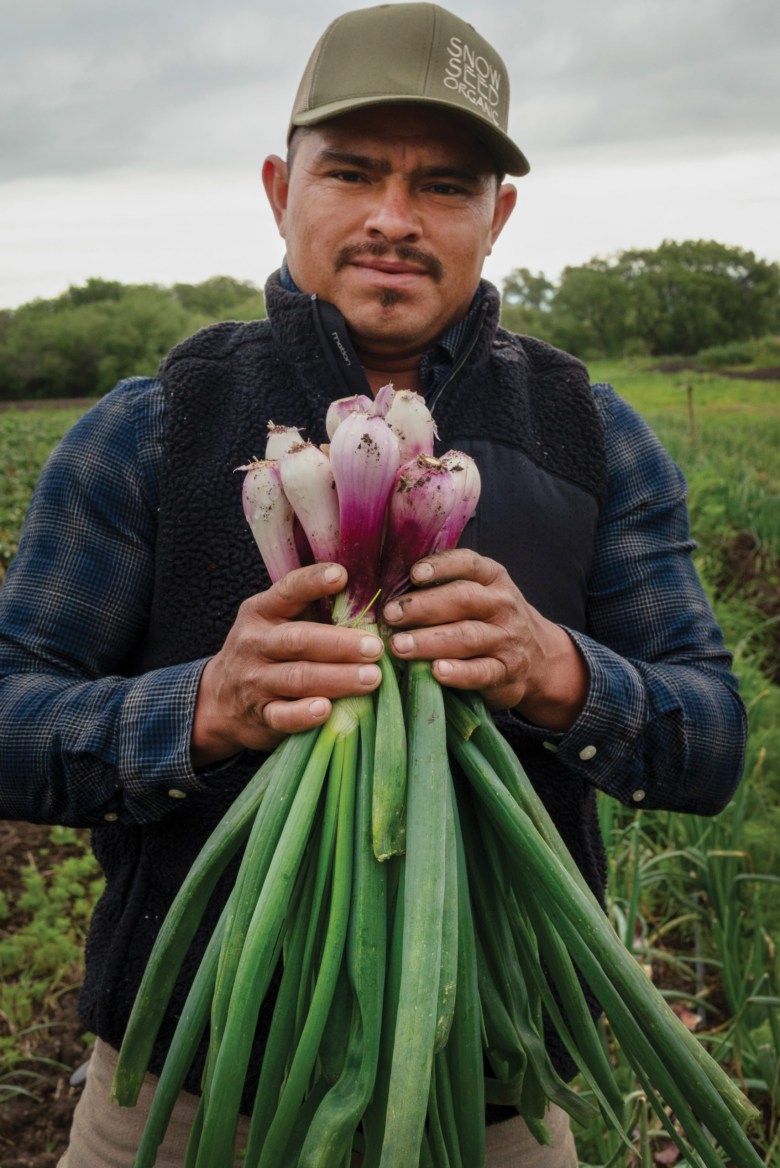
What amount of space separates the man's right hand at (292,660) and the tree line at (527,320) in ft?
114

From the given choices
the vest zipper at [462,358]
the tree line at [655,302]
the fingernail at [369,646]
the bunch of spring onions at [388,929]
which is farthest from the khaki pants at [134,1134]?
the tree line at [655,302]

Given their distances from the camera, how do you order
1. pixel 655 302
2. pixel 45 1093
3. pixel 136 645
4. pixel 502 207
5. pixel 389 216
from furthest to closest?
1. pixel 655 302
2. pixel 45 1093
3. pixel 502 207
4. pixel 136 645
5. pixel 389 216

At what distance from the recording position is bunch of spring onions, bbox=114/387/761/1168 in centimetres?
83

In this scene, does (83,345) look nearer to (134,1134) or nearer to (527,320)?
(527,320)

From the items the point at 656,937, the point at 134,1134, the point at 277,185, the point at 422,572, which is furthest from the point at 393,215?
the point at 656,937

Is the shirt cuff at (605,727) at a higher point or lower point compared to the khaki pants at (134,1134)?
higher

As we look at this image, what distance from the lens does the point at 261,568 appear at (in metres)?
1.31

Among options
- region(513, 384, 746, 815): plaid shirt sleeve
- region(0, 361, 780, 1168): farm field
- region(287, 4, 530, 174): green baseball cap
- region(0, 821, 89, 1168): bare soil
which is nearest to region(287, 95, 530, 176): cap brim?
region(287, 4, 530, 174): green baseball cap

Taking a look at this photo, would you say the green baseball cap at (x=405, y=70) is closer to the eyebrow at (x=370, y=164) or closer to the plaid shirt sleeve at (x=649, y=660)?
the eyebrow at (x=370, y=164)

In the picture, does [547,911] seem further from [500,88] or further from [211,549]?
[500,88]

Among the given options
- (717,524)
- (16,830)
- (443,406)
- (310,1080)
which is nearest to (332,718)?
(310,1080)

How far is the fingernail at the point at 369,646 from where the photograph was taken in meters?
0.93

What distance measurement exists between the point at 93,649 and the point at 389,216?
0.70 meters

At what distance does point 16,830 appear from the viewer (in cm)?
353
